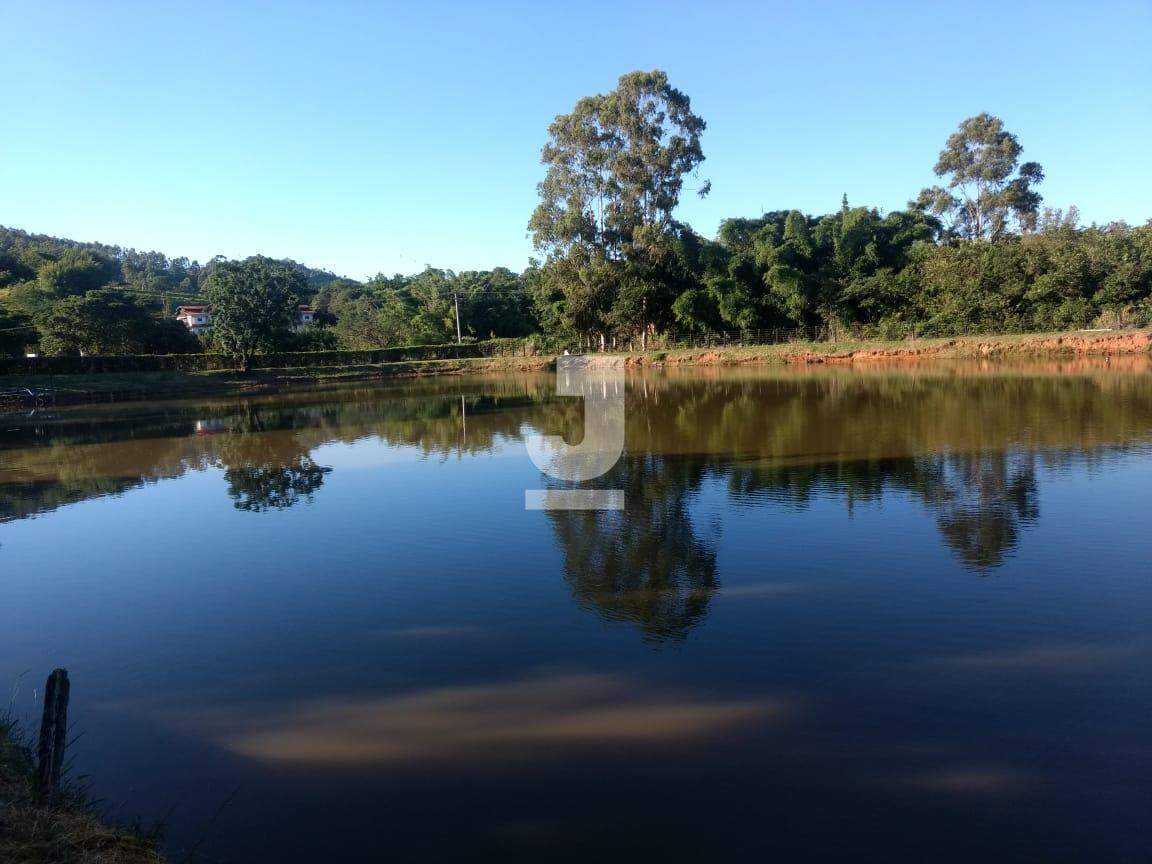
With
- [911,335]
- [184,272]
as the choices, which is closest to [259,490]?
[911,335]

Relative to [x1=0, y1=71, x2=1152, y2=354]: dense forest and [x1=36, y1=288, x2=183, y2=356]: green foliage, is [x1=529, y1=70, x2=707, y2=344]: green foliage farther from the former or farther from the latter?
[x1=36, y1=288, x2=183, y2=356]: green foliage

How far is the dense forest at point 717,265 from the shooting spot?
44375 millimetres

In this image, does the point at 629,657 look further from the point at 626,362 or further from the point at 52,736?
the point at 626,362

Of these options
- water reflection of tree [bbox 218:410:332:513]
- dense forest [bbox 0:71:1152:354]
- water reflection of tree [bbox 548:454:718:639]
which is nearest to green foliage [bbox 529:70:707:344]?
dense forest [bbox 0:71:1152:354]

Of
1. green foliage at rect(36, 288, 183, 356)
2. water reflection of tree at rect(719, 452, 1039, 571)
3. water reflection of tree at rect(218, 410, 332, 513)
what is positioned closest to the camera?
water reflection of tree at rect(719, 452, 1039, 571)

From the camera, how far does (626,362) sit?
169 feet

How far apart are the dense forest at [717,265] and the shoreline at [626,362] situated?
9.34ft

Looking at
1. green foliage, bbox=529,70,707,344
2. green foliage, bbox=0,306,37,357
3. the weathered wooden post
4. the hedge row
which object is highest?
green foliage, bbox=529,70,707,344

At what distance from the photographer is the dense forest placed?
44.4 m

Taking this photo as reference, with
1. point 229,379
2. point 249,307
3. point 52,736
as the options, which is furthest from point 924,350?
point 52,736

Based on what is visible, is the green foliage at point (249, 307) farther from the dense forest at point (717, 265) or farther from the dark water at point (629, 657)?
the dark water at point (629, 657)

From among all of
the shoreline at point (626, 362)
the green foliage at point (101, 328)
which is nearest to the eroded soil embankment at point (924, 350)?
the shoreline at point (626, 362)

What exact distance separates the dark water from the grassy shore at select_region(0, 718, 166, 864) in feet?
1.65

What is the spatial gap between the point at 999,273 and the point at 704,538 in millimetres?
41624
